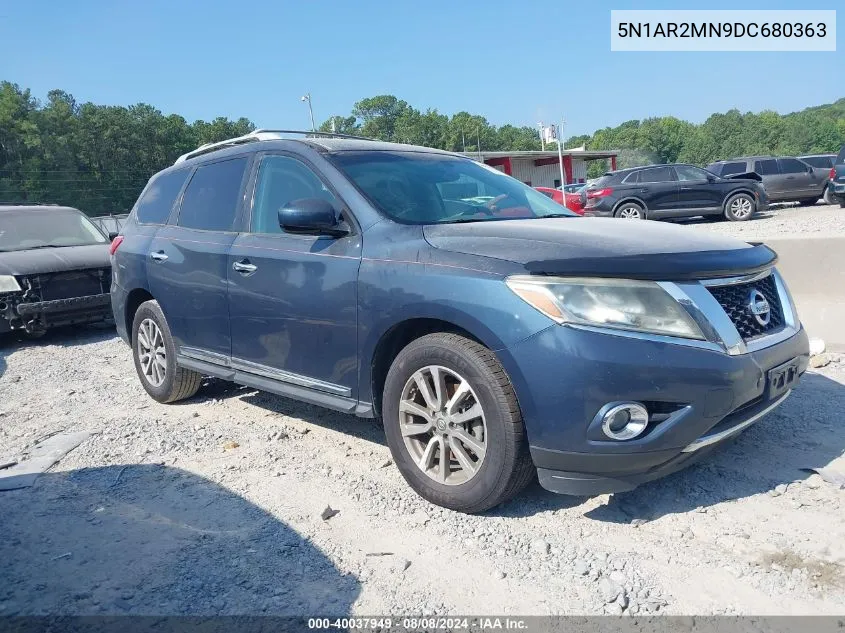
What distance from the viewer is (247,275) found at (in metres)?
4.12

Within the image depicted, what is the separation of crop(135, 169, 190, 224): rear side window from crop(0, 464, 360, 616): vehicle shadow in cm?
224

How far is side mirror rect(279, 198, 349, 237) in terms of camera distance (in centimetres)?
352

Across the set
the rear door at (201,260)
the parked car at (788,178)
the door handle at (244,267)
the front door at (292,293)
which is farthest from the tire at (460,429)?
the parked car at (788,178)

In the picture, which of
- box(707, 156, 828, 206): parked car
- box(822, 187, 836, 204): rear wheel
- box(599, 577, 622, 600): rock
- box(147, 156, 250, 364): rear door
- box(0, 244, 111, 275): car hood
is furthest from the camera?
box(707, 156, 828, 206): parked car

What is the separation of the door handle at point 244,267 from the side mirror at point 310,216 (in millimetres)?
580

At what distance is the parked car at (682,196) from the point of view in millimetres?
17422

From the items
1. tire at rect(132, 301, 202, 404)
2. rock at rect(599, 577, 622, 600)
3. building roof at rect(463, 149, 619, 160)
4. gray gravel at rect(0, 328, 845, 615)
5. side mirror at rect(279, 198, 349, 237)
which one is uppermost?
building roof at rect(463, 149, 619, 160)

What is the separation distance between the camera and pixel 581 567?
274 cm

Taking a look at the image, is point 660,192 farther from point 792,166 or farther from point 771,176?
point 792,166

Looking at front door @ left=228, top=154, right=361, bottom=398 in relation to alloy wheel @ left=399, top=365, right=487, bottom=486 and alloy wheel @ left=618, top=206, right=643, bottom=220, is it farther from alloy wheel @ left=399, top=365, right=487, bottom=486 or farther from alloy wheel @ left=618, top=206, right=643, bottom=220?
alloy wheel @ left=618, top=206, right=643, bottom=220

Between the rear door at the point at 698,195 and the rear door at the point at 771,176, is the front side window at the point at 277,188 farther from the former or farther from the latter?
the rear door at the point at 771,176

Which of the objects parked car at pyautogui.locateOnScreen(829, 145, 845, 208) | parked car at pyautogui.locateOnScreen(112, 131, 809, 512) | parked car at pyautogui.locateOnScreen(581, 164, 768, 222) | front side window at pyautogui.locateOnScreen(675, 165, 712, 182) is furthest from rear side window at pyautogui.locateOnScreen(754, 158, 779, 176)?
parked car at pyautogui.locateOnScreen(112, 131, 809, 512)

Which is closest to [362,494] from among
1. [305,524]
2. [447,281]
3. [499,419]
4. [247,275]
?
[305,524]

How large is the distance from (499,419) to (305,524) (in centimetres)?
109
